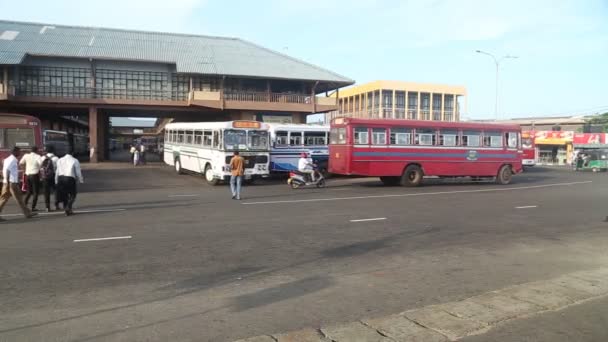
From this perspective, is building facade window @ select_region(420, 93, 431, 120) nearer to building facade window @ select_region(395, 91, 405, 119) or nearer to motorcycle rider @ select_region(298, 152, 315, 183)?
building facade window @ select_region(395, 91, 405, 119)

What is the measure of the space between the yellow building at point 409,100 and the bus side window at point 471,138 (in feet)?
135

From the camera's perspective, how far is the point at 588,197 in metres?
18.3

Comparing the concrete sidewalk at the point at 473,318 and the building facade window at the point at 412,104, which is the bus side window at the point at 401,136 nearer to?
the concrete sidewalk at the point at 473,318

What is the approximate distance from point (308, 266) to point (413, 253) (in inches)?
81.9

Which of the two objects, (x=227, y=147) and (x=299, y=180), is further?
(x=227, y=147)

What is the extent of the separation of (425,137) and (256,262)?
621 inches

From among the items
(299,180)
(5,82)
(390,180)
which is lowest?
(390,180)

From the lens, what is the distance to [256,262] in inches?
299

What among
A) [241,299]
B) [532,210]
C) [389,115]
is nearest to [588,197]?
[532,210]

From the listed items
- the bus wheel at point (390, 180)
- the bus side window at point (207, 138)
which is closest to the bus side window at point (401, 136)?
the bus wheel at point (390, 180)

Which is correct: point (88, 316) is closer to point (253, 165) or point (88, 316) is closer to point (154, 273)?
point (154, 273)

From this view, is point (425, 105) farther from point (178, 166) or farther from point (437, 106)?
point (178, 166)

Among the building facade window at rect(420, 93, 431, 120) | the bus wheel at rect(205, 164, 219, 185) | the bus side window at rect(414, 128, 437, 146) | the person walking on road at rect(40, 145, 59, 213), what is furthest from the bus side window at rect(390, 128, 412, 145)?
the building facade window at rect(420, 93, 431, 120)

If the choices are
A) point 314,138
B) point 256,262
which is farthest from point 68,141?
point 256,262
